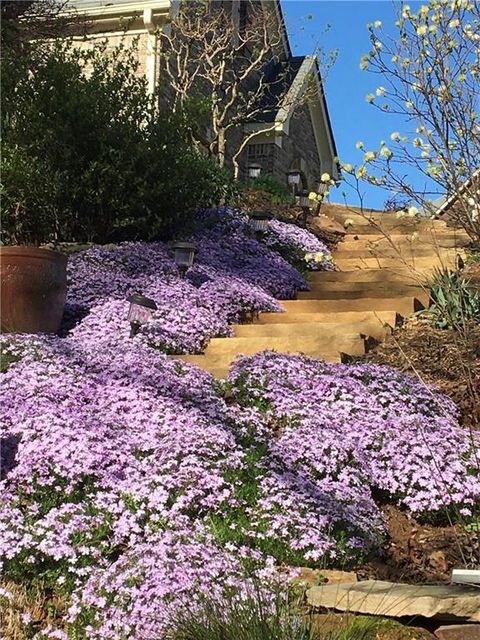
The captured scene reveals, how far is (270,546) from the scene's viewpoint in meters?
3.94

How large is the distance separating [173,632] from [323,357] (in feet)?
13.0

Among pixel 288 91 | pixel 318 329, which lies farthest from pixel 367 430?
pixel 288 91

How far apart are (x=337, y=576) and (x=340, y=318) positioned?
4533mm

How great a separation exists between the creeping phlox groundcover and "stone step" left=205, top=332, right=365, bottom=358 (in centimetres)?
50

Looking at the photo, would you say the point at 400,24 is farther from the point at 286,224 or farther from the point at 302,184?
→ the point at 302,184

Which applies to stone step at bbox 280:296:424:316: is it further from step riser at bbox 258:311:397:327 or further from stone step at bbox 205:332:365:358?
stone step at bbox 205:332:365:358

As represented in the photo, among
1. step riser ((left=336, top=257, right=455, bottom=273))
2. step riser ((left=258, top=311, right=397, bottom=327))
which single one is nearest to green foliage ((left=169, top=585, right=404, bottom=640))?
step riser ((left=258, top=311, right=397, bottom=327))

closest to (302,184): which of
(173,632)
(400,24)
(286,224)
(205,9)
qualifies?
(205,9)

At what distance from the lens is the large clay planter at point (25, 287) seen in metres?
6.84

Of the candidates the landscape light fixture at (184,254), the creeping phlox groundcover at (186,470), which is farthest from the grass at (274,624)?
the landscape light fixture at (184,254)

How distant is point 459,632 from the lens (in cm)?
289

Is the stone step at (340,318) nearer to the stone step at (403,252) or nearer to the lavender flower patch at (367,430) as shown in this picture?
the lavender flower patch at (367,430)

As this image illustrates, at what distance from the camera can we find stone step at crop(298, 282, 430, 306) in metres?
8.75

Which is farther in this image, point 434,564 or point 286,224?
point 286,224
